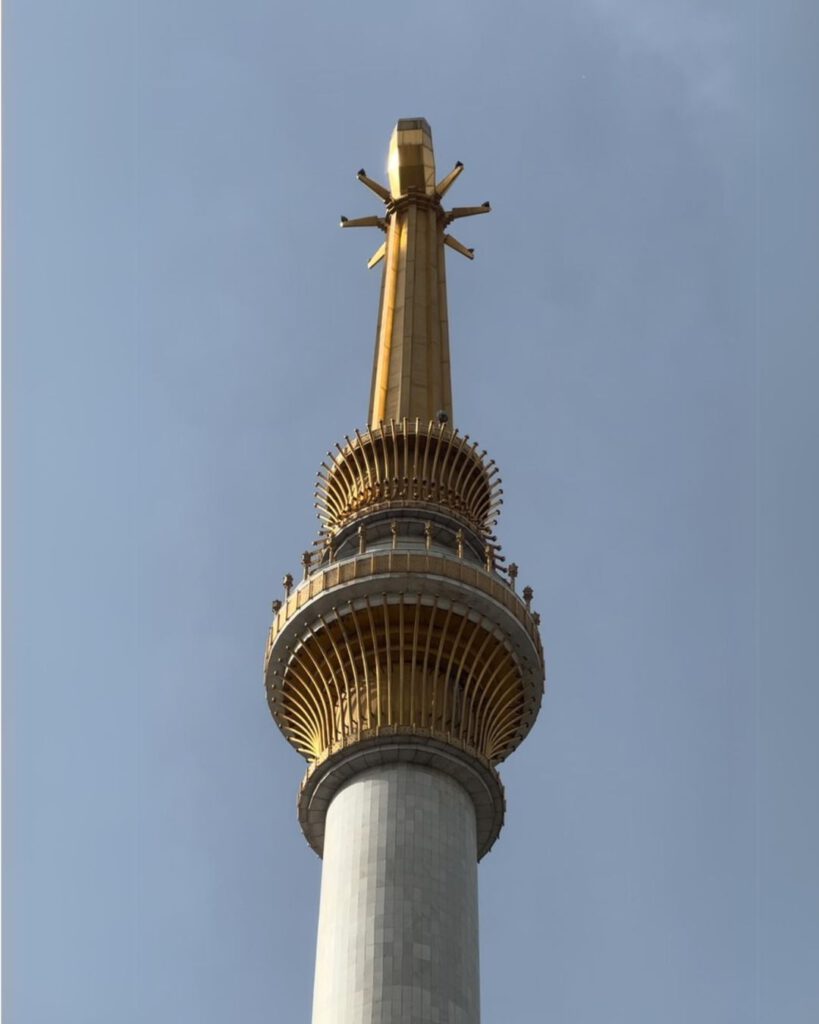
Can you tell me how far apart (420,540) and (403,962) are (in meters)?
11.3

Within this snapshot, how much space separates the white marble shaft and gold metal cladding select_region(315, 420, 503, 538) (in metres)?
8.44

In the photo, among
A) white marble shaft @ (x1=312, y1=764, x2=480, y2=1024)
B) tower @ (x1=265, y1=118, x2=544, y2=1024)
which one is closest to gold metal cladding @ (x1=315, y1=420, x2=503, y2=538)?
tower @ (x1=265, y1=118, x2=544, y2=1024)

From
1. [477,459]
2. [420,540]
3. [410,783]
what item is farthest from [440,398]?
[410,783]

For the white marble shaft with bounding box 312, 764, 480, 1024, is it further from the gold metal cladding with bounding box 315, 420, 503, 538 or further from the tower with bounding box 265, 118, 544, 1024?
the gold metal cladding with bounding box 315, 420, 503, 538

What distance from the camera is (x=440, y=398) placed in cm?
4891

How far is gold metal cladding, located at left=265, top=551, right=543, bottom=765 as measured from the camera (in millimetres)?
39094

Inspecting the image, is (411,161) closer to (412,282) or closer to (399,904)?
(412,282)

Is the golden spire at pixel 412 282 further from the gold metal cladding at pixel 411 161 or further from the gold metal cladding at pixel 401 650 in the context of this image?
the gold metal cladding at pixel 401 650

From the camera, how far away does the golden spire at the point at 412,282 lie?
48.9m

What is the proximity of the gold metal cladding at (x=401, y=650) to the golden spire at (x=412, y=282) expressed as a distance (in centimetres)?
768

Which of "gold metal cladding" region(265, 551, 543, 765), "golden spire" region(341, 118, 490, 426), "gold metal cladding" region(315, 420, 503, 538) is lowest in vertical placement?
"gold metal cladding" region(265, 551, 543, 765)

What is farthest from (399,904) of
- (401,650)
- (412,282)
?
(412,282)

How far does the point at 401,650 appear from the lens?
39.6 meters

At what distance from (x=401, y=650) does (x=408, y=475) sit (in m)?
6.28
